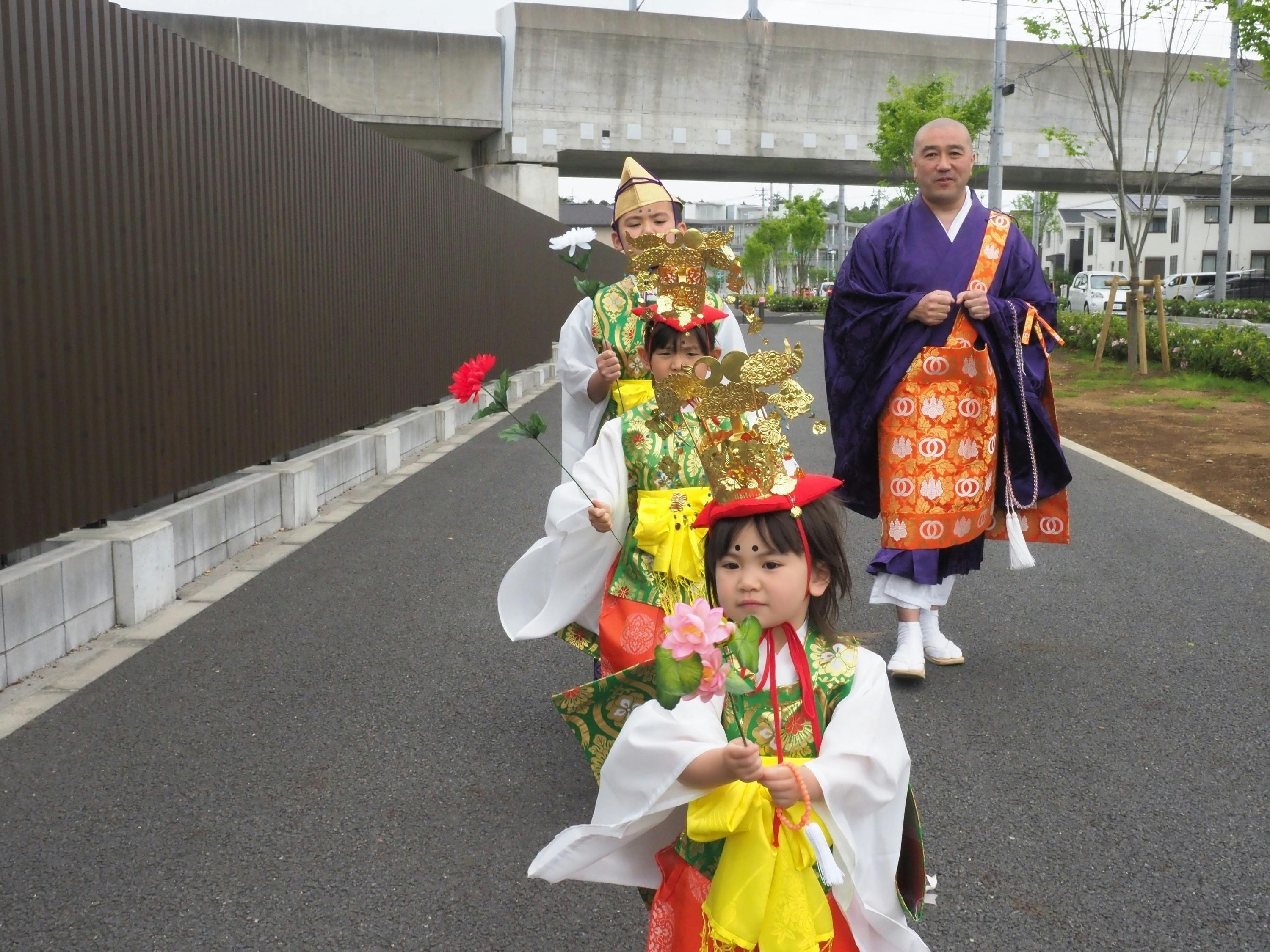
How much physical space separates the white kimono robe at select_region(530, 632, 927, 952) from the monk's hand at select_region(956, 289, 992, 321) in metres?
2.66

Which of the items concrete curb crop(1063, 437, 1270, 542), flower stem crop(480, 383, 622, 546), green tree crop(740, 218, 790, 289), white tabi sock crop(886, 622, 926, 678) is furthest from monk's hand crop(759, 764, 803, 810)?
green tree crop(740, 218, 790, 289)

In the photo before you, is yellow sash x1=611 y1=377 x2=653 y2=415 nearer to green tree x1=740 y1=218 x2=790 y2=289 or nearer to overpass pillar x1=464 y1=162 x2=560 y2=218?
overpass pillar x1=464 y1=162 x2=560 y2=218

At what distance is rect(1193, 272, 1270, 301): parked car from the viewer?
43344mm

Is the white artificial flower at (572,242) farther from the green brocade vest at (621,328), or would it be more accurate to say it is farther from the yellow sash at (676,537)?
the yellow sash at (676,537)

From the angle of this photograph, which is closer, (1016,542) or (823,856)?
(823,856)

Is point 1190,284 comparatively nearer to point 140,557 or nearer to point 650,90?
point 650,90

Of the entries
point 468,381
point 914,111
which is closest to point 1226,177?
point 914,111

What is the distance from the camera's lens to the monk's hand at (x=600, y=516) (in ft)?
10.9

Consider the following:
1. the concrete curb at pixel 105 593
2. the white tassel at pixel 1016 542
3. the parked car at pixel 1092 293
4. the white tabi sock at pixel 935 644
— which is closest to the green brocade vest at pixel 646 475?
the white tabi sock at pixel 935 644

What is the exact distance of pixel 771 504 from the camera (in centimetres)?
230

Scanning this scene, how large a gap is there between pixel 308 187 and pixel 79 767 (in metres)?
5.99

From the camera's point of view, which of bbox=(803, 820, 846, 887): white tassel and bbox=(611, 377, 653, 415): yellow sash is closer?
bbox=(803, 820, 846, 887): white tassel

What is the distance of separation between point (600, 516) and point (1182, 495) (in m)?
6.74

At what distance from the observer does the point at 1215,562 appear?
671 centimetres
